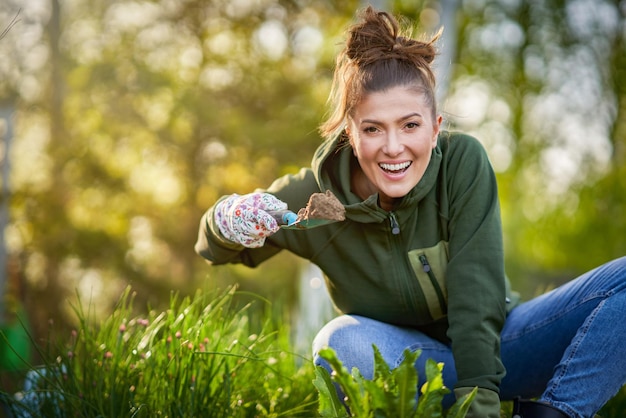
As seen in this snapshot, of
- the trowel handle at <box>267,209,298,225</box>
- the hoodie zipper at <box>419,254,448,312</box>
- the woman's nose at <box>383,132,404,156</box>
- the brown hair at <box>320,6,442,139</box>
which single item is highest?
the brown hair at <box>320,6,442,139</box>

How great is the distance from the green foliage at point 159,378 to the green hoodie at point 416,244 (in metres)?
0.28

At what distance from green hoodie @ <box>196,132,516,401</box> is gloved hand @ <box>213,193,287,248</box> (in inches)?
3.6

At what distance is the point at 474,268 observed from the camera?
1884 millimetres

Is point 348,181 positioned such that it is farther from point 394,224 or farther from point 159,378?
point 159,378

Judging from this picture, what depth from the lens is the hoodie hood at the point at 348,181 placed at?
196 centimetres

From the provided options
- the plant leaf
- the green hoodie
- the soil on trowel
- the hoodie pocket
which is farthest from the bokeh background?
the plant leaf

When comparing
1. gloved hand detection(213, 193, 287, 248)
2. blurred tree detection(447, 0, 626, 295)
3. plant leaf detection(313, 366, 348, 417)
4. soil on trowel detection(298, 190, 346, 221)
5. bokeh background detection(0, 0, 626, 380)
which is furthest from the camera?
blurred tree detection(447, 0, 626, 295)

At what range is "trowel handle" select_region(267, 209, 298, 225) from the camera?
183 cm

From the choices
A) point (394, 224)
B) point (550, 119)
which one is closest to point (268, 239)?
point (394, 224)

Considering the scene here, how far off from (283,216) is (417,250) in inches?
15.9

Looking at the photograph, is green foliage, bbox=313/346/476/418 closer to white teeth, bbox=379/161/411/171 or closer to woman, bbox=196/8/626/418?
woman, bbox=196/8/626/418

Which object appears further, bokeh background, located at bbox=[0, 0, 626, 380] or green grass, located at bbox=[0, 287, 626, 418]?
bokeh background, located at bbox=[0, 0, 626, 380]

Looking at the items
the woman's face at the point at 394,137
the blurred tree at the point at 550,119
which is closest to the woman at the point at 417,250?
the woman's face at the point at 394,137

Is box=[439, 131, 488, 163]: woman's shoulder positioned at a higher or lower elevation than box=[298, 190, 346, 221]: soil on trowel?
higher
